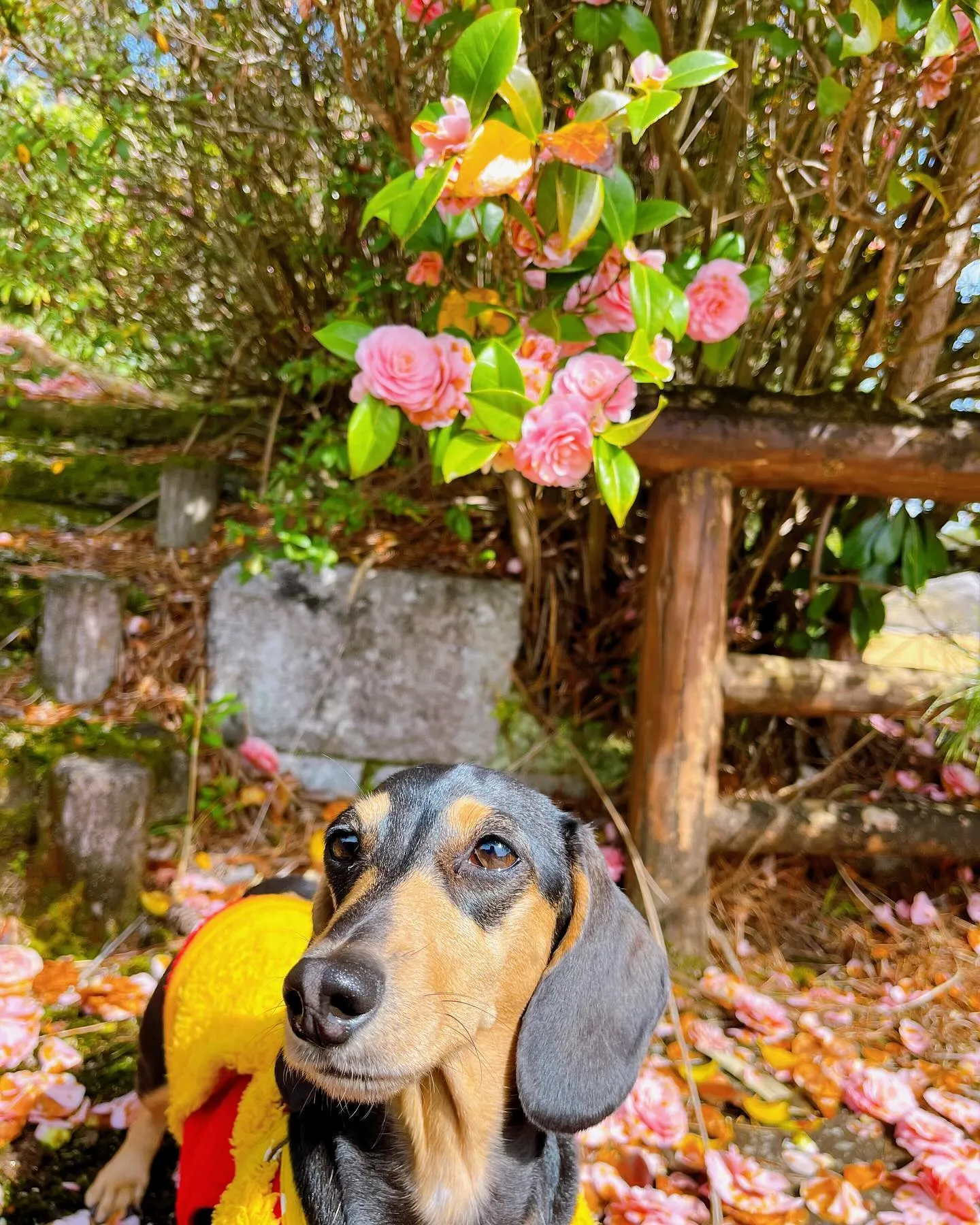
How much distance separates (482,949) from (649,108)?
5.03 feet

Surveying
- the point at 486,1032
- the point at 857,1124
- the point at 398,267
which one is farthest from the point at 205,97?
the point at 857,1124

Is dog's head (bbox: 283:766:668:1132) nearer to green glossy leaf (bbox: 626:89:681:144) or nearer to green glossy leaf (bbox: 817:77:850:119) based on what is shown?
green glossy leaf (bbox: 626:89:681:144)

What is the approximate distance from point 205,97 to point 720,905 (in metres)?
3.44

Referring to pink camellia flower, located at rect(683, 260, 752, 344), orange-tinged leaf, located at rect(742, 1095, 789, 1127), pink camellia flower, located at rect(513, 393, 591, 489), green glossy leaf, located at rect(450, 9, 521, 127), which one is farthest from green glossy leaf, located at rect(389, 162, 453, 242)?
orange-tinged leaf, located at rect(742, 1095, 789, 1127)

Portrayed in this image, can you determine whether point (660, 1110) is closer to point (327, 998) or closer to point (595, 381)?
point (327, 998)

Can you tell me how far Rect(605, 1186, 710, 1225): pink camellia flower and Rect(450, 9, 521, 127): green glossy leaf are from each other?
2.25 m

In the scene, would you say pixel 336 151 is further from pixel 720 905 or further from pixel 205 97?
pixel 720 905

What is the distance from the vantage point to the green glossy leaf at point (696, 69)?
1597 mm

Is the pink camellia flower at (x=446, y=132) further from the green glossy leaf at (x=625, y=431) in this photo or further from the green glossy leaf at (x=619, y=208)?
the green glossy leaf at (x=625, y=431)

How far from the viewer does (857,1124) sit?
82.2 inches

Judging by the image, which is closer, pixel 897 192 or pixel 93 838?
pixel 897 192

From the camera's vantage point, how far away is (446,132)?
153 centimetres

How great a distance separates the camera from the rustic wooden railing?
8.13 feet

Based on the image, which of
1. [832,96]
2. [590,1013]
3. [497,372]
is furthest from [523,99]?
[590,1013]
